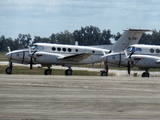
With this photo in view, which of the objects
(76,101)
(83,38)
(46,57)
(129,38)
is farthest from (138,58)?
(83,38)

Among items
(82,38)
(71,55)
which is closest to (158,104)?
(71,55)

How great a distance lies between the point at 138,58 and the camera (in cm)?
4850

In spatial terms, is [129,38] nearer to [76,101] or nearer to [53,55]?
[53,55]

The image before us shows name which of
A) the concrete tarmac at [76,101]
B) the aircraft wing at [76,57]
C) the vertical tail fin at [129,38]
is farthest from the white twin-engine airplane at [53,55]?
the concrete tarmac at [76,101]

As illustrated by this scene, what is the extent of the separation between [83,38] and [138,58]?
114 metres

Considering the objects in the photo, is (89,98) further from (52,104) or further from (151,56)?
(151,56)

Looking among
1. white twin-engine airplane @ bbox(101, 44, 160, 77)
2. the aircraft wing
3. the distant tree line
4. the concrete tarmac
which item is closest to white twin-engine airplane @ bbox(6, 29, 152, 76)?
the aircraft wing

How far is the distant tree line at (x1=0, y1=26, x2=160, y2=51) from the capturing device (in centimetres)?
15877

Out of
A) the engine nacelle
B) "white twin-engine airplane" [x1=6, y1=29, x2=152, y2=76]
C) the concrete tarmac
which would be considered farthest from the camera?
"white twin-engine airplane" [x1=6, y1=29, x2=152, y2=76]

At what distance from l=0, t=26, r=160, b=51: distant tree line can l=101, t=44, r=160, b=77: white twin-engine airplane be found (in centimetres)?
9922

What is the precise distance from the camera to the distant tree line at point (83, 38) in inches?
6251

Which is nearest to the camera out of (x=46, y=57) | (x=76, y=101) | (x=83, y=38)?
(x=76, y=101)

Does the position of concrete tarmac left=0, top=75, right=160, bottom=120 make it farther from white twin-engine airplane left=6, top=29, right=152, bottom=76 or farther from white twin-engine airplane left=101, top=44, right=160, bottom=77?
white twin-engine airplane left=6, top=29, right=152, bottom=76

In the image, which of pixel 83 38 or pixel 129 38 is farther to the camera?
pixel 83 38
